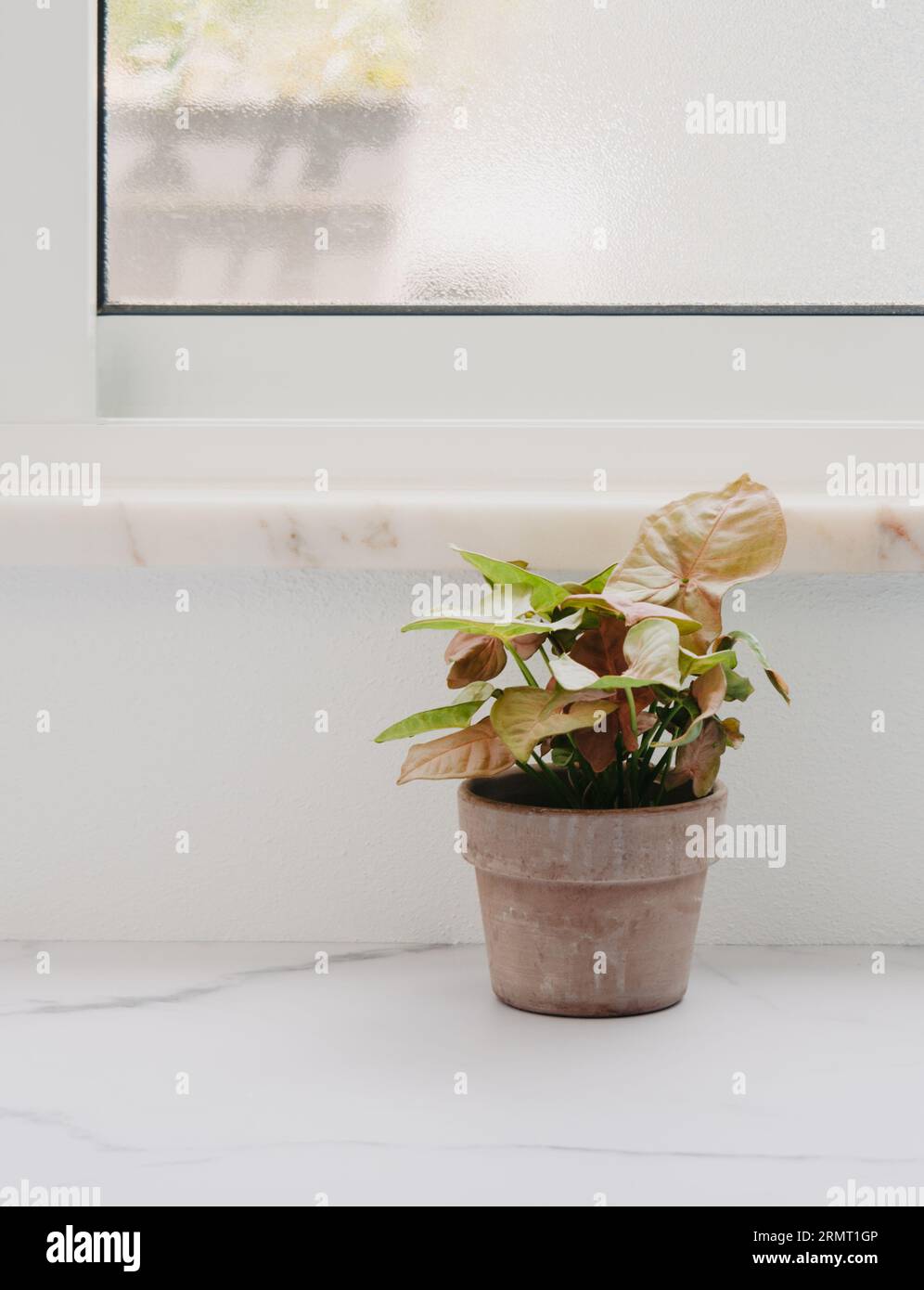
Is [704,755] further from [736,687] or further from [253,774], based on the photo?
[253,774]

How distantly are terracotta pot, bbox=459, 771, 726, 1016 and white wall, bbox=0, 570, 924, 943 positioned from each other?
0.51ft

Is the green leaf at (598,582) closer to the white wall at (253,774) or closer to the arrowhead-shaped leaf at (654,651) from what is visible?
the arrowhead-shaped leaf at (654,651)

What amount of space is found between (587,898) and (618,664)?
0.43 feet

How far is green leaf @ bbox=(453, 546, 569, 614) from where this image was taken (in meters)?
0.62

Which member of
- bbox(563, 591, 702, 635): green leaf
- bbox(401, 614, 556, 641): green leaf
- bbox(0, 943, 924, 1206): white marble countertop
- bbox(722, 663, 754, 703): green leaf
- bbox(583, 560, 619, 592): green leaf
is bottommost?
bbox(0, 943, 924, 1206): white marble countertop

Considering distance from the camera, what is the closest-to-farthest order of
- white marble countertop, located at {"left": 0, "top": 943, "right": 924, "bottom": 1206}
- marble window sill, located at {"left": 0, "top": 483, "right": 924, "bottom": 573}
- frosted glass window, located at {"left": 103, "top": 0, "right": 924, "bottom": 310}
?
white marble countertop, located at {"left": 0, "top": 943, "right": 924, "bottom": 1206}
marble window sill, located at {"left": 0, "top": 483, "right": 924, "bottom": 573}
frosted glass window, located at {"left": 103, "top": 0, "right": 924, "bottom": 310}

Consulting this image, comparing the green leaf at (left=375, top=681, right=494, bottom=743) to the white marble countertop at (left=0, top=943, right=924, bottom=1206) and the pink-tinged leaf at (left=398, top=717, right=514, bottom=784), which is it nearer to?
the pink-tinged leaf at (left=398, top=717, right=514, bottom=784)

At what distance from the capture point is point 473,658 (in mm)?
662

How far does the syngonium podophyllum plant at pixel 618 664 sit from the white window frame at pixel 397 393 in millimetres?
134

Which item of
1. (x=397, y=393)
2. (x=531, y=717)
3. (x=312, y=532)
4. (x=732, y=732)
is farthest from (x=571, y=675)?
Answer: (x=397, y=393)

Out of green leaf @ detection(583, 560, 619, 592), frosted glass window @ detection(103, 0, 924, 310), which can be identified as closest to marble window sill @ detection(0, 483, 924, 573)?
green leaf @ detection(583, 560, 619, 592)

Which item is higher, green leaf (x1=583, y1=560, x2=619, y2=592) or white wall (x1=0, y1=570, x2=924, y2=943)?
green leaf (x1=583, y1=560, x2=619, y2=592)
